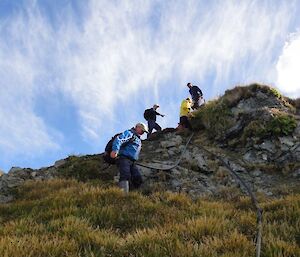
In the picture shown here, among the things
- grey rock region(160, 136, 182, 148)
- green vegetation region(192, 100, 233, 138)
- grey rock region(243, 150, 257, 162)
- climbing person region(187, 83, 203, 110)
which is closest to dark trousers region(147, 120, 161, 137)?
green vegetation region(192, 100, 233, 138)

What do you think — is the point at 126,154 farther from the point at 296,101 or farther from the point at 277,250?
the point at 296,101

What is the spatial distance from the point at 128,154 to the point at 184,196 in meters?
2.72

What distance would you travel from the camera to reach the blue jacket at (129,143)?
1345cm

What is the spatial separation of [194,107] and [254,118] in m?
6.08

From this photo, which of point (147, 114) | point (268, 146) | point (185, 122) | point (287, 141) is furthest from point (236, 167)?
point (147, 114)

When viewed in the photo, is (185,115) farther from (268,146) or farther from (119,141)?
(119,141)

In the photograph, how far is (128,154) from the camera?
1368 centimetres

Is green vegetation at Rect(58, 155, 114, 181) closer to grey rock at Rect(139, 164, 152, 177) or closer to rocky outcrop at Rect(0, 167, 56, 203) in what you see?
rocky outcrop at Rect(0, 167, 56, 203)

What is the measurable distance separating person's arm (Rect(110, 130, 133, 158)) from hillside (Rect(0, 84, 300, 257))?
3.57 ft

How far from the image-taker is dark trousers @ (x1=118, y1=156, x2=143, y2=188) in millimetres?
13258

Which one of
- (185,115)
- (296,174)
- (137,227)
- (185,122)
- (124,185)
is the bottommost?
(137,227)

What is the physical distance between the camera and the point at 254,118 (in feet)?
61.1

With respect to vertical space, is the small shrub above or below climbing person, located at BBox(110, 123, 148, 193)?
above

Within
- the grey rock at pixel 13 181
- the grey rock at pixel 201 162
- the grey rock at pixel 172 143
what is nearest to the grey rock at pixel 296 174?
the grey rock at pixel 201 162
